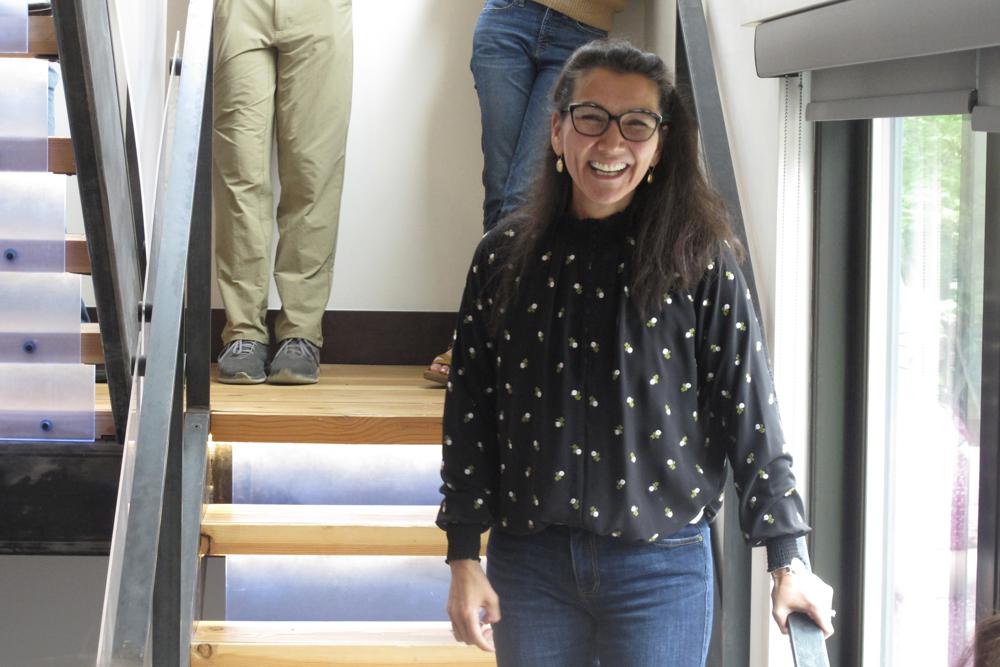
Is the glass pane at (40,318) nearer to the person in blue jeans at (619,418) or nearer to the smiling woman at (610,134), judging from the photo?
the person in blue jeans at (619,418)

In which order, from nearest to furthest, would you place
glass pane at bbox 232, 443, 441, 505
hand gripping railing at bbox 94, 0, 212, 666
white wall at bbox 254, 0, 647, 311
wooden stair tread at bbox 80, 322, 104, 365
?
hand gripping railing at bbox 94, 0, 212, 666 → wooden stair tread at bbox 80, 322, 104, 365 → glass pane at bbox 232, 443, 441, 505 → white wall at bbox 254, 0, 647, 311

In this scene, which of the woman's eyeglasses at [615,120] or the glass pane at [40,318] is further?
the glass pane at [40,318]

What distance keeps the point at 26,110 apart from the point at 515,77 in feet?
Result: 4.06

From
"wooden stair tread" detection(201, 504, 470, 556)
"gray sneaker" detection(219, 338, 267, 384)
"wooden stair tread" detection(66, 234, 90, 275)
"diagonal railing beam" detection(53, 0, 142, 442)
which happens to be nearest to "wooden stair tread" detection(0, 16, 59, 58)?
"diagonal railing beam" detection(53, 0, 142, 442)

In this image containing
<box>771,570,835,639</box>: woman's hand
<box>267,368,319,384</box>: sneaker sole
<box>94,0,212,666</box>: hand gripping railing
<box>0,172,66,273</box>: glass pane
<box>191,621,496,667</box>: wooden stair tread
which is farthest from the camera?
<box>267,368,319,384</box>: sneaker sole

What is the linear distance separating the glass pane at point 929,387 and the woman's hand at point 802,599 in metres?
0.52

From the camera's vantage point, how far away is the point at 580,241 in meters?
1.51

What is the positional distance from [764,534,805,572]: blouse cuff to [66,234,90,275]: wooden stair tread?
133cm

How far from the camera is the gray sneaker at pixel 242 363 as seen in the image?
3.16 meters

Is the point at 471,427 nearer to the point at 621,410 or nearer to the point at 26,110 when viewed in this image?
the point at 621,410

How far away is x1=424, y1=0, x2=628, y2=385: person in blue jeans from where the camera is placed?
2885 mm

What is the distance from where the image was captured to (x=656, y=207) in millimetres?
1484

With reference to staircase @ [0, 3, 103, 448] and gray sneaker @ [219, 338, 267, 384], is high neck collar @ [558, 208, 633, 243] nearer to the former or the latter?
staircase @ [0, 3, 103, 448]

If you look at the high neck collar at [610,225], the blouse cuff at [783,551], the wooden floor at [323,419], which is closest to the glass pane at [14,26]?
the wooden floor at [323,419]
